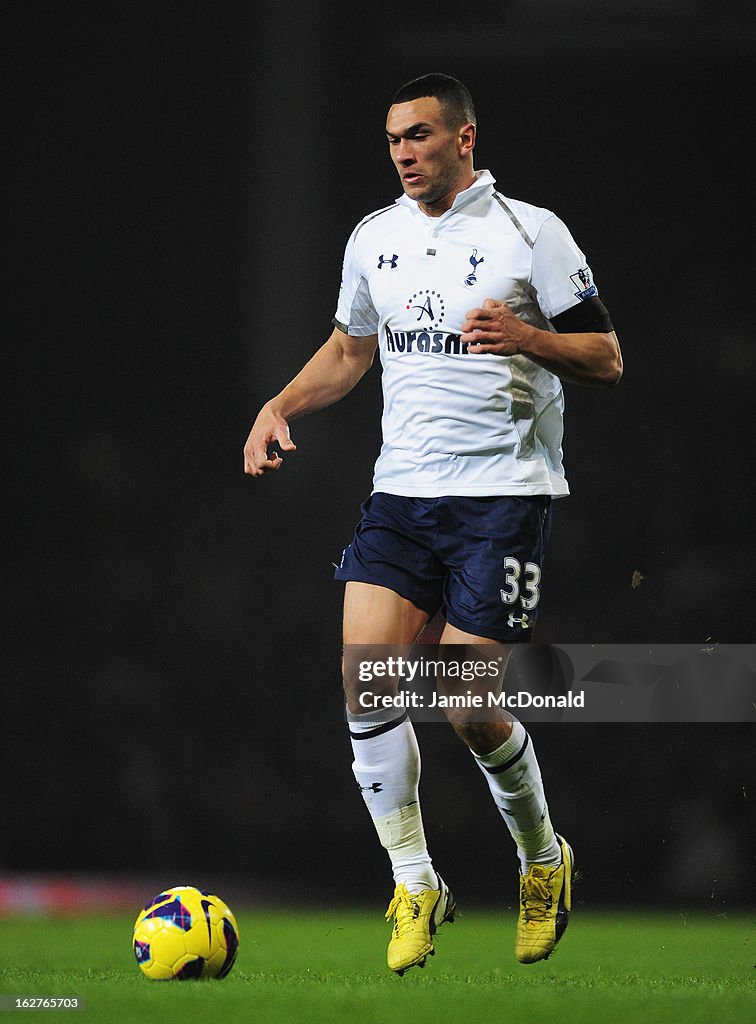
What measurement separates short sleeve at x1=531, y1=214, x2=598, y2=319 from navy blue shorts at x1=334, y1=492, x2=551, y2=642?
19.4 inches

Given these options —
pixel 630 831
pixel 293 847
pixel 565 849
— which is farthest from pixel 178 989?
pixel 630 831

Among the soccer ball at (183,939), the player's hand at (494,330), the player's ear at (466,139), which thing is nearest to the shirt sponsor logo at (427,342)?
the player's hand at (494,330)

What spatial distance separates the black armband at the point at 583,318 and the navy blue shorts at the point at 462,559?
44 cm

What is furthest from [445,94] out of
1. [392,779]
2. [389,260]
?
[392,779]

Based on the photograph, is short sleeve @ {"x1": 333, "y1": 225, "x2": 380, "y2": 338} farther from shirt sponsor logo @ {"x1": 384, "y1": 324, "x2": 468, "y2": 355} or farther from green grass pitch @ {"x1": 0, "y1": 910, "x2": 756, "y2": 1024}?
green grass pitch @ {"x1": 0, "y1": 910, "x2": 756, "y2": 1024}

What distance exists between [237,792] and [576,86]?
3.10 metres

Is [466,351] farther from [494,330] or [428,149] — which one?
[428,149]

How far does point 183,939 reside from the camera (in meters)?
3.60

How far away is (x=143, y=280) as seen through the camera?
6.32 meters

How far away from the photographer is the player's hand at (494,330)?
3492 millimetres

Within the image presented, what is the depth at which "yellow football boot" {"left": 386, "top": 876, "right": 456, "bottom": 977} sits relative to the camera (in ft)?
12.0

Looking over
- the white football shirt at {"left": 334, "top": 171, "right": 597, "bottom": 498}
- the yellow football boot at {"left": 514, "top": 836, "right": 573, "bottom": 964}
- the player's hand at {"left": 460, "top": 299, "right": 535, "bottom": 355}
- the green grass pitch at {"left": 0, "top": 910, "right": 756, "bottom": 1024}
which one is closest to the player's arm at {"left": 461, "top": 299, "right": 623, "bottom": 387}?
the player's hand at {"left": 460, "top": 299, "right": 535, "bottom": 355}

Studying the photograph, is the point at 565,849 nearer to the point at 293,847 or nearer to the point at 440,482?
the point at 440,482

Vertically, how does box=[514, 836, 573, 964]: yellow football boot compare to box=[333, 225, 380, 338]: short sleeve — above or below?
below
